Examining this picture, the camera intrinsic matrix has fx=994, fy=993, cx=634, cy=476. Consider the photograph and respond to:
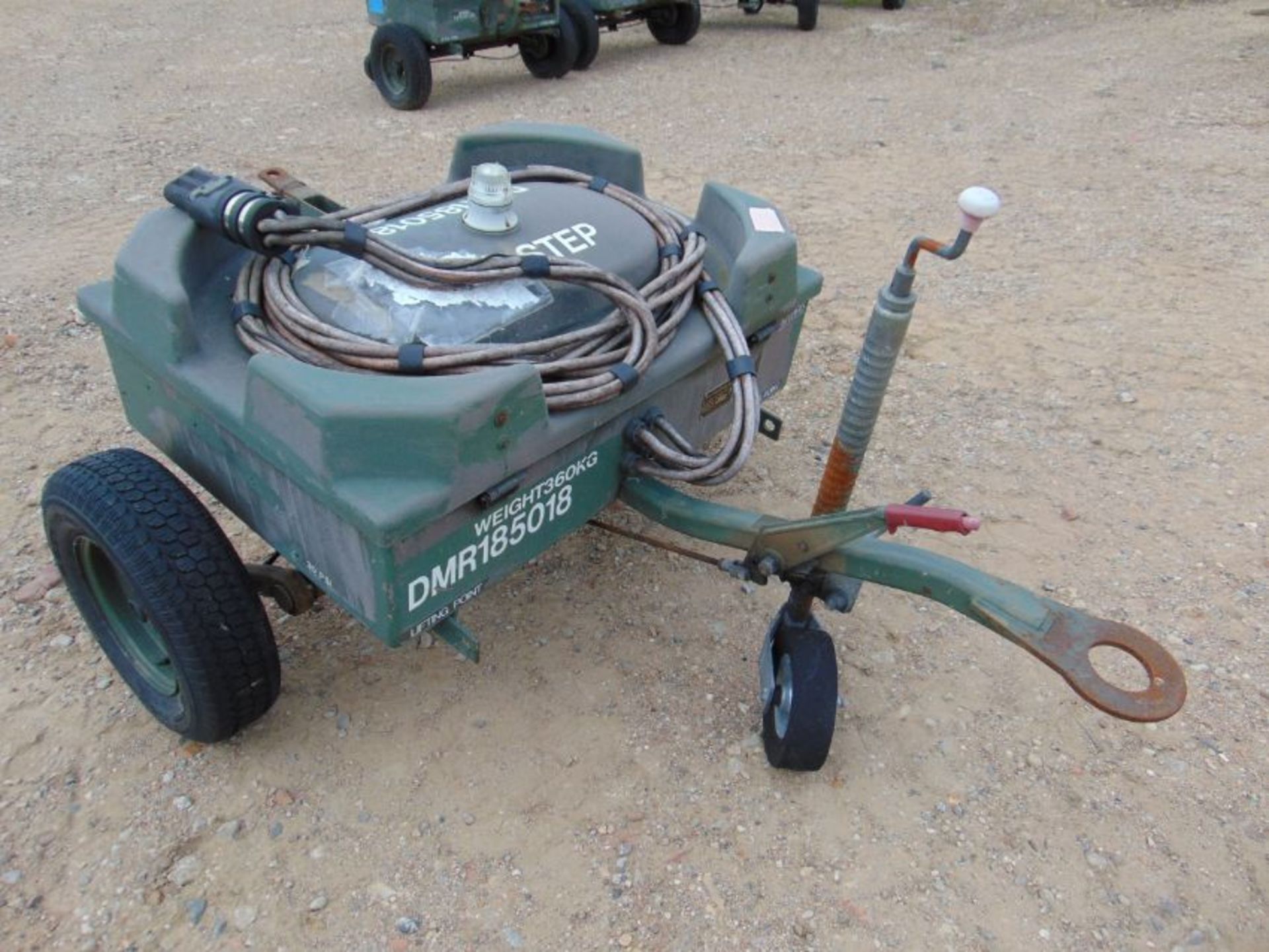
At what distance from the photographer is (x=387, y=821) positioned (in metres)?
2.10

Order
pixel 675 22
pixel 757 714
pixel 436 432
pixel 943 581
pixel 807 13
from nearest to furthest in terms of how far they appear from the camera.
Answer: pixel 436 432 → pixel 943 581 → pixel 757 714 → pixel 675 22 → pixel 807 13

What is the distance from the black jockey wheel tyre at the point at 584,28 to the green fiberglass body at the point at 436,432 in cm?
555

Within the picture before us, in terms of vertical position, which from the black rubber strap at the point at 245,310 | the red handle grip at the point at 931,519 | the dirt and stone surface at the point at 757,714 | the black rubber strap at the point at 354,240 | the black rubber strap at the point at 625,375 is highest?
the black rubber strap at the point at 354,240

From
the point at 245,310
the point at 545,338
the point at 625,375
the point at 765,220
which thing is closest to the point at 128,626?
the point at 245,310

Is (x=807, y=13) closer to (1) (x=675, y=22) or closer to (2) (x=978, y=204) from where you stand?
(1) (x=675, y=22)

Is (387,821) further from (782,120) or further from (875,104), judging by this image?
(875,104)

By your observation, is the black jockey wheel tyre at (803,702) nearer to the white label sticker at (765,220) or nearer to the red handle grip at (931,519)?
the red handle grip at (931,519)

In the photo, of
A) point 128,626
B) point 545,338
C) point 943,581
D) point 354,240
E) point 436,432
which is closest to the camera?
point 436,432

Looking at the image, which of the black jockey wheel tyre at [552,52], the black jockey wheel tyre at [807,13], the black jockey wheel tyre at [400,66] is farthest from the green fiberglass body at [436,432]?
the black jockey wheel tyre at [807,13]

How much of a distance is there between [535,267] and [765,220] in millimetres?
668

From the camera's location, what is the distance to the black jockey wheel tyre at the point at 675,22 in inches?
324

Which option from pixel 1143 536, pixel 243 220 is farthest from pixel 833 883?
pixel 243 220

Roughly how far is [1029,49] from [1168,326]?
198 inches

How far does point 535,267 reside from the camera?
1.93 metres
